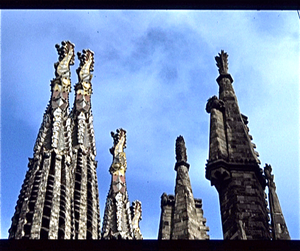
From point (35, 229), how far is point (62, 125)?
395 inches

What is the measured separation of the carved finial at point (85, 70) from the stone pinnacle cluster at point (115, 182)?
0.26 ft

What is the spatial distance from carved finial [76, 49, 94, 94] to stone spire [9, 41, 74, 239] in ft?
8.63

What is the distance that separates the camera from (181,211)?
16.2 meters

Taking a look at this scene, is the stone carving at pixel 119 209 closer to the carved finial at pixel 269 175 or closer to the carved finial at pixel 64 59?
the carved finial at pixel 64 59

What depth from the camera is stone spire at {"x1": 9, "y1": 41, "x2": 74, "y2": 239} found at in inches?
1300

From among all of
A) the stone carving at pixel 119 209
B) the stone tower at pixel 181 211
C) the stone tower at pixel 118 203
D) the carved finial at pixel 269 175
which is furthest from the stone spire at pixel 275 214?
the stone carving at pixel 119 209

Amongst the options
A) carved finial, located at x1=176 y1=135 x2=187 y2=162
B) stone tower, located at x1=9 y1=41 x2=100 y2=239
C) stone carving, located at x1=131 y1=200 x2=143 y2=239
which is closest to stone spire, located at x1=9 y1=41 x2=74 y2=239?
stone tower, located at x1=9 y1=41 x2=100 y2=239

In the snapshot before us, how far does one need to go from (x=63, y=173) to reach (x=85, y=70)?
13351mm

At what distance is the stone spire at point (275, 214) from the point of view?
14.1 meters

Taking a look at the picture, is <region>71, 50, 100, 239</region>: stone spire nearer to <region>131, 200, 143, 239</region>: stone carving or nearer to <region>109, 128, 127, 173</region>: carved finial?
<region>109, 128, 127, 173</region>: carved finial

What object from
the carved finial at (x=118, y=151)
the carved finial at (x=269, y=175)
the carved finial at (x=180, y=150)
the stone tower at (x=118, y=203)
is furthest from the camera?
the carved finial at (x=118, y=151)
